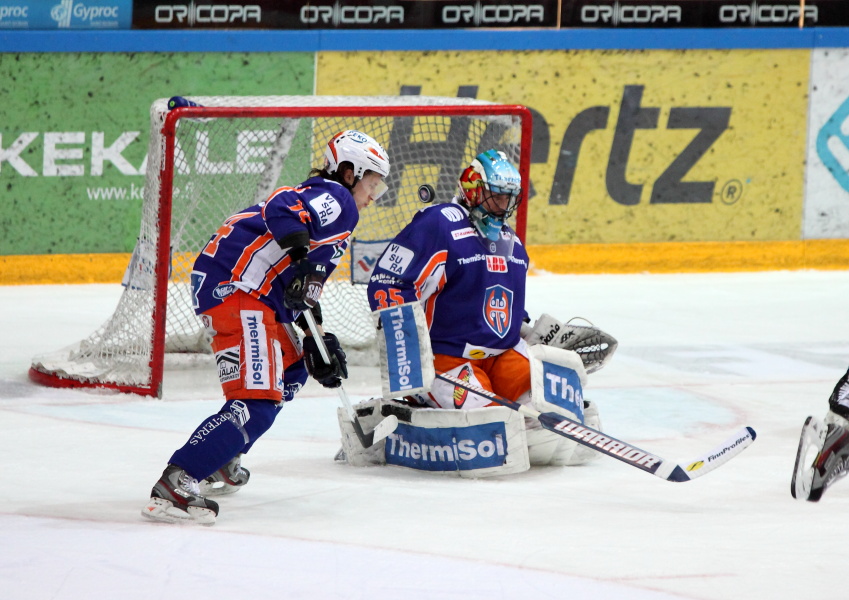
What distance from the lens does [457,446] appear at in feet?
13.0

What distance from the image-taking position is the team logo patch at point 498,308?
13.6 feet

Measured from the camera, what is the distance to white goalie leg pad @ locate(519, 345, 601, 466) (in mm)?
4039

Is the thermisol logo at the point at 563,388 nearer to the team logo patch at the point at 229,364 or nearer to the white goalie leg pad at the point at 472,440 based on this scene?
the white goalie leg pad at the point at 472,440

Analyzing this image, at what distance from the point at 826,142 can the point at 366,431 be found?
5550mm

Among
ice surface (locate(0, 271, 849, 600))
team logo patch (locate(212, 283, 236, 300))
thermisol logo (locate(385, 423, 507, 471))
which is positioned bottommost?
ice surface (locate(0, 271, 849, 600))

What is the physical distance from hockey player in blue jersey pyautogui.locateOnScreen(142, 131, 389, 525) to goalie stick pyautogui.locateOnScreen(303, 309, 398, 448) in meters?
0.02

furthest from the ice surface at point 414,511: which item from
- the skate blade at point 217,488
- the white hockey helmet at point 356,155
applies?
the white hockey helmet at point 356,155

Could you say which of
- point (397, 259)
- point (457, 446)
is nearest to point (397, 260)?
point (397, 259)

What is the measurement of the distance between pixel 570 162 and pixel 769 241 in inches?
57.1

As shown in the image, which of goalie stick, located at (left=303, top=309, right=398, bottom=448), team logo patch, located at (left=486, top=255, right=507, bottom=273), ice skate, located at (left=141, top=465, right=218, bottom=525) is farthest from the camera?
team logo patch, located at (left=486, top=255, right=507, bottom=273)

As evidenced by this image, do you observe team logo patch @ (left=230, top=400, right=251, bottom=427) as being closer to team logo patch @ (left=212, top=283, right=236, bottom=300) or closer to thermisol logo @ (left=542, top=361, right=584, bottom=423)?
team logo patch @ (left=212, top=283, right=236, bottom=300)

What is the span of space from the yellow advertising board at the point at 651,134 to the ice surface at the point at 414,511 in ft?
8.40

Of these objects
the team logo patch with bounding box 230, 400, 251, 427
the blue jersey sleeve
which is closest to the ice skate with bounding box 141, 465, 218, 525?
the team logo patch with bounding box 230, 400, 251, 427

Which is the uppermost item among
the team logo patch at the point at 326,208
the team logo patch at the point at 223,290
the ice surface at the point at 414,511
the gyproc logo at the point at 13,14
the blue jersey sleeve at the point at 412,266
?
the gyproc logo at the point at 13,14
